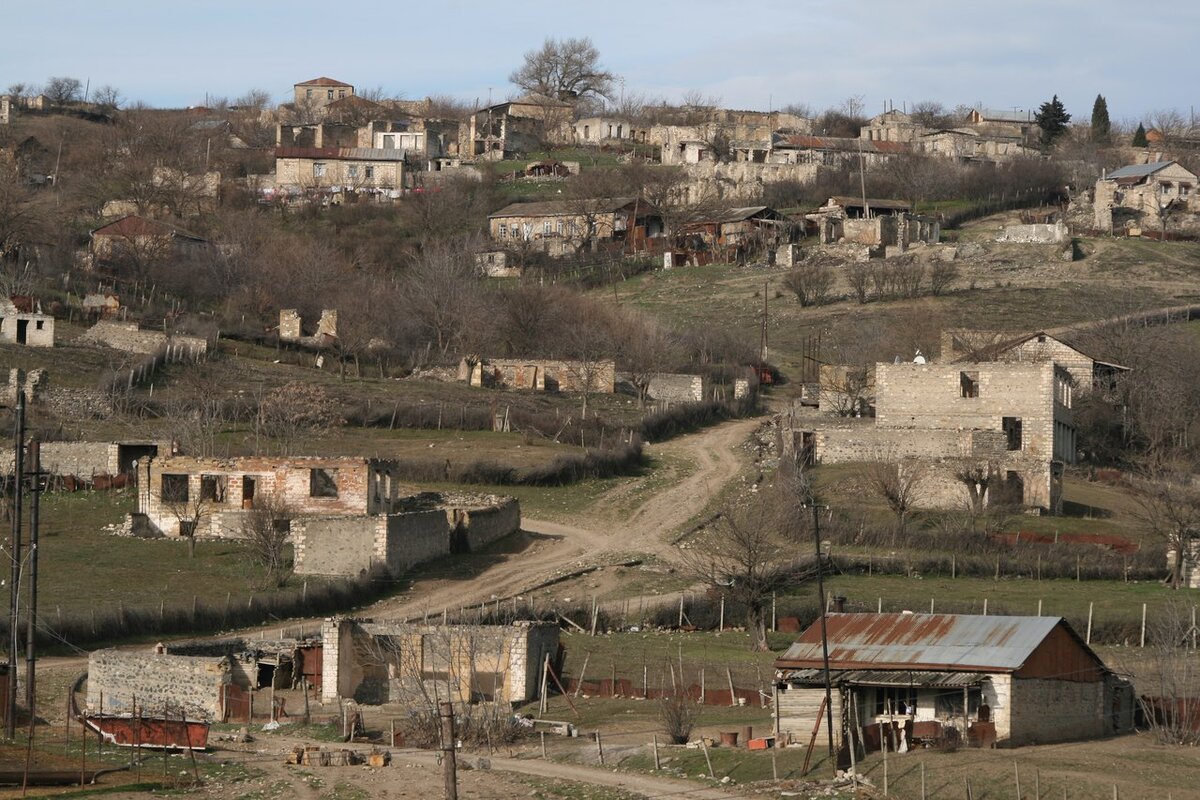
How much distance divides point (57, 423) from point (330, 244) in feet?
138

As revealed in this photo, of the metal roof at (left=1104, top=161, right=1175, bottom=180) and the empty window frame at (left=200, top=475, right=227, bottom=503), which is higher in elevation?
the metal roof at (left=1104, top=161, right=1175, bottom=180)

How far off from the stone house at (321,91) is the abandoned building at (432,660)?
105 m

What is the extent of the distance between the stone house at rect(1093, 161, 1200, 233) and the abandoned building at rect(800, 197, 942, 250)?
8085mm

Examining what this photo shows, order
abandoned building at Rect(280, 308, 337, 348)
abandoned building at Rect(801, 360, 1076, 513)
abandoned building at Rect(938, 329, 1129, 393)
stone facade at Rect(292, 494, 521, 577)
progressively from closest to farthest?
1. stone facade at Rect(292, 494, 521, 577)
2. abandoned building at Rect(801, 360, 1076, 513)
3. abandoned building at Rect(938, 329, 1129, 393)
4. abandoned building at Rect(280, 308, 337, 348)

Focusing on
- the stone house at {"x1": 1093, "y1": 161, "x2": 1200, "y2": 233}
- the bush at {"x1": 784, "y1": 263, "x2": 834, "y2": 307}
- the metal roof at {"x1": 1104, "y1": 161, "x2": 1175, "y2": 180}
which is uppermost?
the metal roof at {"x1": 1104, "y1": 161, "x2": 1175, "y2": 180}

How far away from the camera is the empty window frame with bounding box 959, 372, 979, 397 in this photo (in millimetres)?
56938

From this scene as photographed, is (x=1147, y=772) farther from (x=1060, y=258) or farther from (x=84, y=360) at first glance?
(x=1060, y=258)

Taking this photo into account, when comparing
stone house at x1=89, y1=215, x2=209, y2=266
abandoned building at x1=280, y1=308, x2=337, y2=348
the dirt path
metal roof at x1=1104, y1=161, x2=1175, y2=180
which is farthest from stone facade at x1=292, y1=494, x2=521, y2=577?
metal roof at x1=1104, y1=161, x2=1175, y2=180

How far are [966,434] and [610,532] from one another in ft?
34.7

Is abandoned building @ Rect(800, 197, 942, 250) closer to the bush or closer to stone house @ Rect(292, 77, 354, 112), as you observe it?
the bush

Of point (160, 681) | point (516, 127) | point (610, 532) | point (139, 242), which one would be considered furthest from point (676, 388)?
point (516, 127)

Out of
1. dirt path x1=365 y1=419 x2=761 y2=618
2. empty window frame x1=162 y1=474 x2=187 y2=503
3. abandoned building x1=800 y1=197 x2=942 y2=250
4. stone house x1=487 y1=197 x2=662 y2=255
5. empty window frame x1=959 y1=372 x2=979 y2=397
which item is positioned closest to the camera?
dirt path x1=365 y1=419 x2=761 y2=618

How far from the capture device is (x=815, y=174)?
111 metres

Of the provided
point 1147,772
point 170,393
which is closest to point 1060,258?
point 170,393
